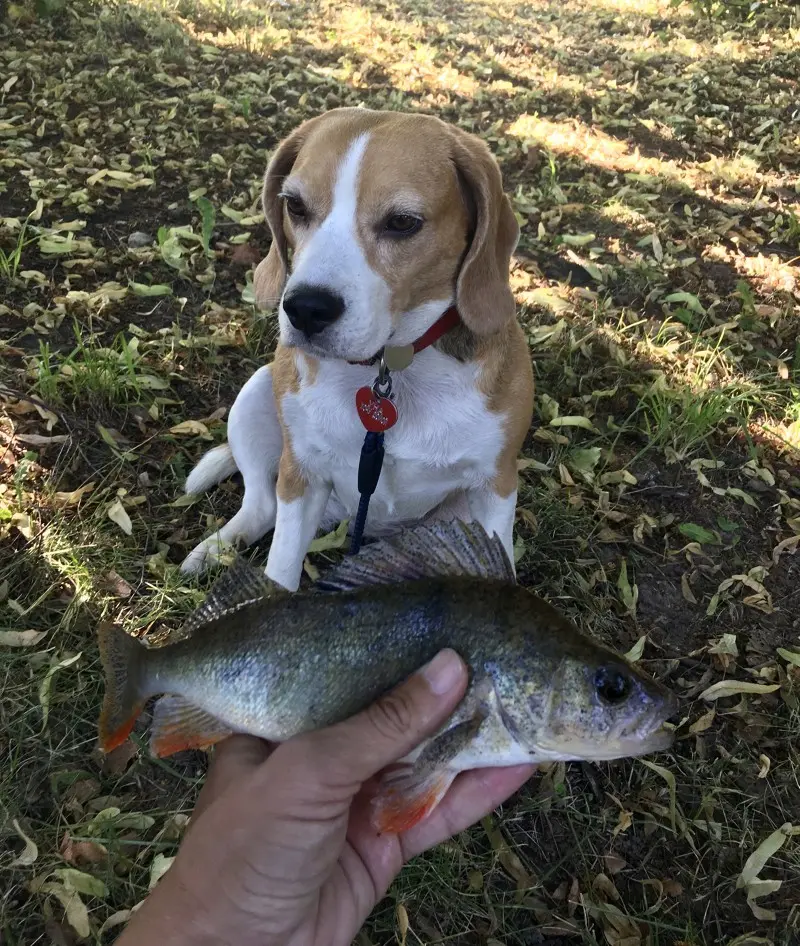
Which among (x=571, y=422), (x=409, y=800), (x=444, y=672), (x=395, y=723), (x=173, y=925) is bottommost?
(x=571, y=422)

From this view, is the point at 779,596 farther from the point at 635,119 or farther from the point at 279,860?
the point at 635,119

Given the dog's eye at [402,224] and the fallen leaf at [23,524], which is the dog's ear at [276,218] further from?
the fallen leaf at [23,524]

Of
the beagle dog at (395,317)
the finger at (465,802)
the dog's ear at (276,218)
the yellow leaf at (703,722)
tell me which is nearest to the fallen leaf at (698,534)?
the yellow leaf at (703,722)

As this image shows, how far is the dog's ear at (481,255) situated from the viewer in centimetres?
228

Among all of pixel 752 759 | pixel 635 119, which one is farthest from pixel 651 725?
pixel 635 119

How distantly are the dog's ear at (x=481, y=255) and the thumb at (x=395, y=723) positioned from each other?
1.27m

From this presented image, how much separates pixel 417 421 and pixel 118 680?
1275mm

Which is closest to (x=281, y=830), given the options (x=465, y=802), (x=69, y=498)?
(x=465, y=802)

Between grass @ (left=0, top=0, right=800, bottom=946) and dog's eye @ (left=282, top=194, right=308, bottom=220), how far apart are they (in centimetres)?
139

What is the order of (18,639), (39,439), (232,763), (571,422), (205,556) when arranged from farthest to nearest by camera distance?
(571,422) < (39,439) < (205,556) < (18,639) < (232,763)

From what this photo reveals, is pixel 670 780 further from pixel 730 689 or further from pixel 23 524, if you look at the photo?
pixel 23 524

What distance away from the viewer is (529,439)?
3.70 m

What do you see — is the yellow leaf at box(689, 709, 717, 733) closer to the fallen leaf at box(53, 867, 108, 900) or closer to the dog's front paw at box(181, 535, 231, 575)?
the dog's front paw at box(181, 535, 231, 575)

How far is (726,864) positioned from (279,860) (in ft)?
5.24
